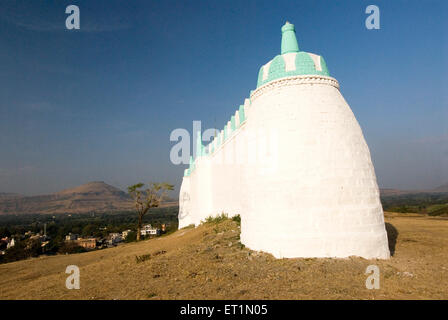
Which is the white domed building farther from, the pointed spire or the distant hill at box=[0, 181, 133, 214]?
the distant hill at box=[0, 181, 133, 214]

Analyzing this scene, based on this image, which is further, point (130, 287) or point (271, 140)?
point (271, 140)

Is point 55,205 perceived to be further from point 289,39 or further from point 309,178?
point 309,178

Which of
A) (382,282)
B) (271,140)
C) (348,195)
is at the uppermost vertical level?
(271,140)

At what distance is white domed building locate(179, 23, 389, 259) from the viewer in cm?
666

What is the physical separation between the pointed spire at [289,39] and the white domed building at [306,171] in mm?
36

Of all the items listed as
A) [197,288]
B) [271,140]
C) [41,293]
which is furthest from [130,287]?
[271,140]

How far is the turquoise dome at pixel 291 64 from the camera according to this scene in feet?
25.9

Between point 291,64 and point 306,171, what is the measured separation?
12.1 ft

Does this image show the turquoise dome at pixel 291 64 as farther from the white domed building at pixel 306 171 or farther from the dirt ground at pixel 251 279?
the dirt ground at pixel 251 279

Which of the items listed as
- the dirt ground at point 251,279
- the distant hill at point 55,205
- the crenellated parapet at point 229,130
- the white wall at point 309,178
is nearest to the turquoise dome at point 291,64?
the white wall at point 309,178

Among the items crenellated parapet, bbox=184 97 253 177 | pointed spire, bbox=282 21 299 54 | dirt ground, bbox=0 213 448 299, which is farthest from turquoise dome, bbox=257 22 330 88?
dirt ground, bbox=0 213 448 299

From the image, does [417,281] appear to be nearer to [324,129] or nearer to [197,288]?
[324,129]
